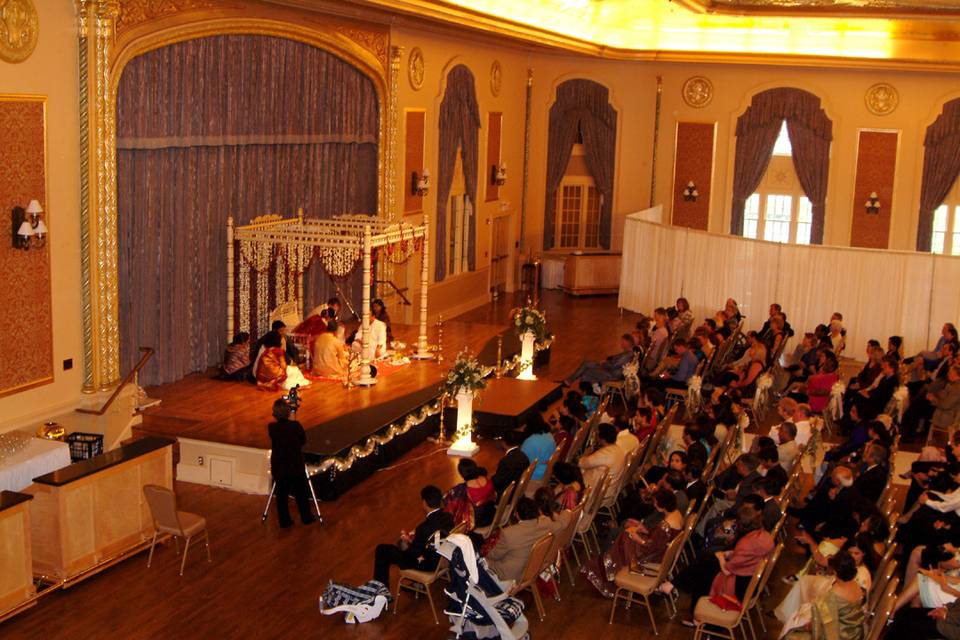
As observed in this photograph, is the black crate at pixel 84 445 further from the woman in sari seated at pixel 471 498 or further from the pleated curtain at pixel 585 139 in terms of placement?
the pleated curtain at pixel 585 139

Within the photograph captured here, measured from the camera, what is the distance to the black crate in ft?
33.8

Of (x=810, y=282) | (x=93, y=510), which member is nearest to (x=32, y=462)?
(x=93, y=510)

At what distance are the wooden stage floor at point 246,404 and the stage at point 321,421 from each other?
0.03ft

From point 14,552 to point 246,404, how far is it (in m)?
4.74

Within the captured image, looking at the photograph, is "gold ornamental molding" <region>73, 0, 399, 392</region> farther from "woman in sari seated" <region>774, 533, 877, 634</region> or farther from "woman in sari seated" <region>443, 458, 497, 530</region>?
"woman in sari seated" <region>774, 533, 877, 634</region>

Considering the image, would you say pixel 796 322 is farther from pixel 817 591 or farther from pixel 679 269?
pixel 817 591

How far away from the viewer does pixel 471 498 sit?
30.7ft

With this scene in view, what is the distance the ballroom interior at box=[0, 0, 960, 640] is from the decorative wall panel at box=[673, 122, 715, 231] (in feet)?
0.26

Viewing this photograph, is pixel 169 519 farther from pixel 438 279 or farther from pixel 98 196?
pixel 438 279

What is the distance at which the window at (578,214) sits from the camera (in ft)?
81.9

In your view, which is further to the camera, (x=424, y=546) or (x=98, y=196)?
(x=98, y=196)

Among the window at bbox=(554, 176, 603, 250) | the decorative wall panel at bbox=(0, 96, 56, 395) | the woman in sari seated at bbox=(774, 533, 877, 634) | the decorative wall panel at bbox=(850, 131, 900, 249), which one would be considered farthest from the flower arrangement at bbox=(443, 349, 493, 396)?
the decorative wall panel at bbox=(850, 131, 900, 249)

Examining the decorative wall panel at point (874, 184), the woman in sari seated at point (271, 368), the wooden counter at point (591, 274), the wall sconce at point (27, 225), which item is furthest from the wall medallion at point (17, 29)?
the decorative wall panel at point (874, 184)

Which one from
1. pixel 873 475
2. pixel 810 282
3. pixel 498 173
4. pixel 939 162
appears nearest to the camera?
pixel 873 475
